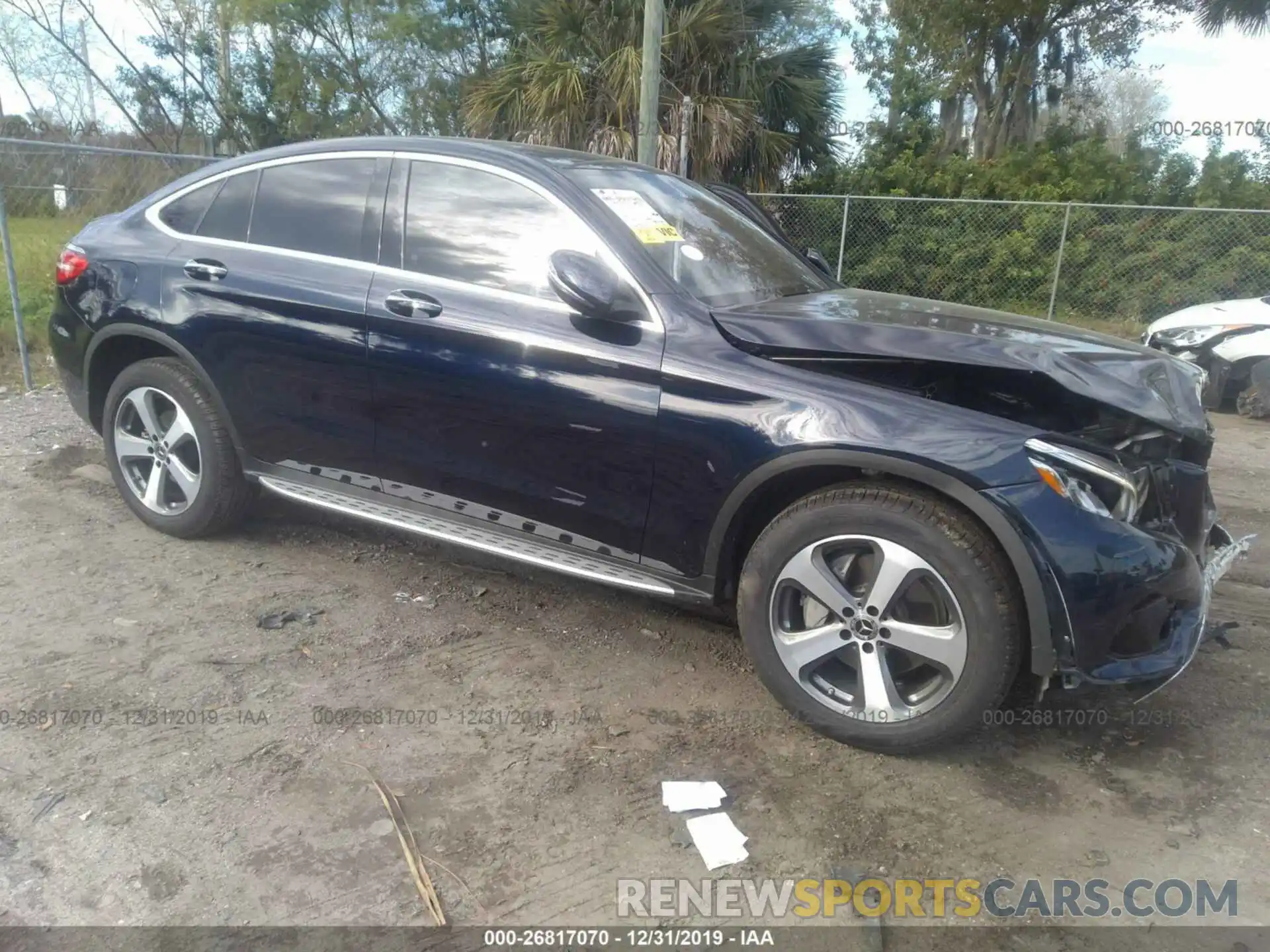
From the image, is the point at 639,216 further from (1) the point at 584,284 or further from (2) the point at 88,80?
(2) the point at 88,80

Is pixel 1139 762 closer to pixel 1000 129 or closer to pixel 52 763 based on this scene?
pixel 52 763

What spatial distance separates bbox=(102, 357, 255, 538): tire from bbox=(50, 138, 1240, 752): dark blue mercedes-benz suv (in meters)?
0.02

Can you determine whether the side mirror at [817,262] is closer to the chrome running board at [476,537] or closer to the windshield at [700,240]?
the windshield at [700,240]

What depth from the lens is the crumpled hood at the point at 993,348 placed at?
2877mm

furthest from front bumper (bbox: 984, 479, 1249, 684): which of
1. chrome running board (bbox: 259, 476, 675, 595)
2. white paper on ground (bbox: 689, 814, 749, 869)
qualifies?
chrome running board (bbox: 259, 476, 675, 595)

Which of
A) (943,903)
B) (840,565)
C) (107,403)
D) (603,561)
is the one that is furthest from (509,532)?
(107,403)

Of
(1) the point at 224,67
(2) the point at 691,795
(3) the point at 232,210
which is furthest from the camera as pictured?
(1) the point at 224,67

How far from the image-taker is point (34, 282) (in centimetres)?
843

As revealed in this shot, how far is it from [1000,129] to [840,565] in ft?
57.1

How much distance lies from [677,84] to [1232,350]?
732cm

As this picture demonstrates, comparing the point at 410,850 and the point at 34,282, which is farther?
the point at 34,282

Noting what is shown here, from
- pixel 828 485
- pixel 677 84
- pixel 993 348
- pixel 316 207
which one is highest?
pixel 677 84

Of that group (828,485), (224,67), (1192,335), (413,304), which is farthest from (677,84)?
(224,67)

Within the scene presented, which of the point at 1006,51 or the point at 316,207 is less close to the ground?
the point at 1006,51
